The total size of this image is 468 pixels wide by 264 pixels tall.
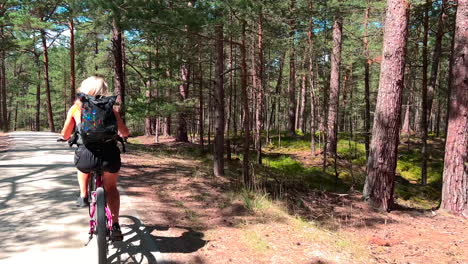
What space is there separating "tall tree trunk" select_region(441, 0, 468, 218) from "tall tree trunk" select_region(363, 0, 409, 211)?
51.6 inches

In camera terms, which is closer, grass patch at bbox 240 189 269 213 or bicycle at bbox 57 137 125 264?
bicycle at bbox 57 137 125 264

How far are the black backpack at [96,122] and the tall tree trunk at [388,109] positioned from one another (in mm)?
5683

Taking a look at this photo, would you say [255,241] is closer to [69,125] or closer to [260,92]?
[69,125]

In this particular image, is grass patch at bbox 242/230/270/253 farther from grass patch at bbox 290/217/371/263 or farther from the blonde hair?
the blonde hair

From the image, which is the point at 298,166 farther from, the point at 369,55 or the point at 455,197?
the point at 455,197

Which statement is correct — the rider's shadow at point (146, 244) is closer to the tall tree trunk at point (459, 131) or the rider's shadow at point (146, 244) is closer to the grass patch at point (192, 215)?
the grass patch at point (192, 215)

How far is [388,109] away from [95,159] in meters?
5.90

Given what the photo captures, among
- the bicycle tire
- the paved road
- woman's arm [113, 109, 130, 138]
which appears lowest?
the paved road

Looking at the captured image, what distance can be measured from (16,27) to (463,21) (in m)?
20.2

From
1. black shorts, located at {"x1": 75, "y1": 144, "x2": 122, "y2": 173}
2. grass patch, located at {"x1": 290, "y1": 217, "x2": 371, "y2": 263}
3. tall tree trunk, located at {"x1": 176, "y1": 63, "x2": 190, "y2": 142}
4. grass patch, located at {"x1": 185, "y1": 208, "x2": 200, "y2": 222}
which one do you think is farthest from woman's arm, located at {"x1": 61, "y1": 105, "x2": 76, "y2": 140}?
tall tree trunk, located at {"x1": 176, "y1": 63, "x2": 190, "y2": 142}

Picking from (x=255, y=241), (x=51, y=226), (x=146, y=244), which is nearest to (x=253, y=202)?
(x=255, y=241)

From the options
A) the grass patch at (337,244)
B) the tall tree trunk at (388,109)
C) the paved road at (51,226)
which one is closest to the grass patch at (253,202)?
the grass patch at (337,244)

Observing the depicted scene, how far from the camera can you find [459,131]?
6.87 m

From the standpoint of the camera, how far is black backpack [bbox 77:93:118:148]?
10.3 feet
